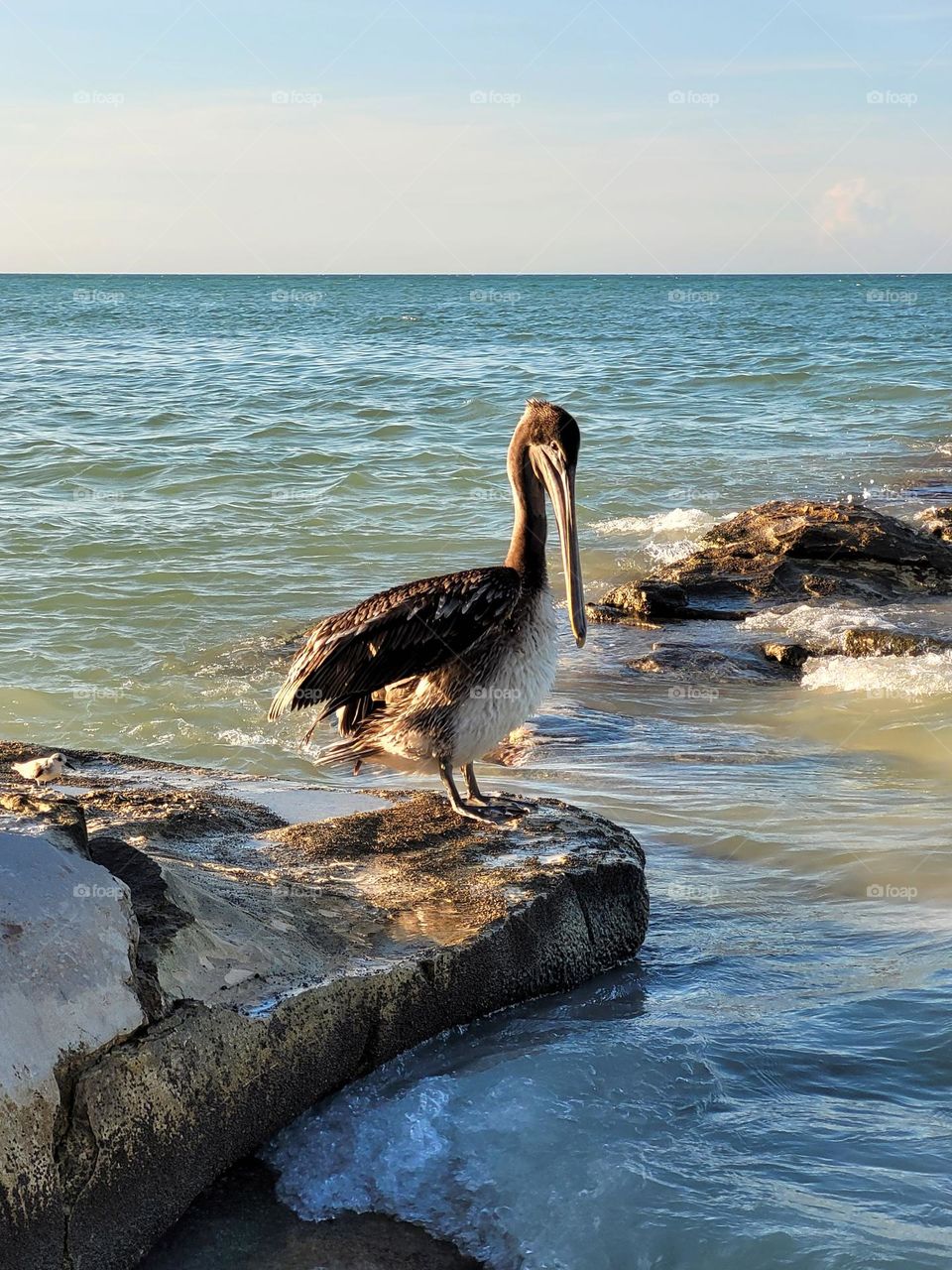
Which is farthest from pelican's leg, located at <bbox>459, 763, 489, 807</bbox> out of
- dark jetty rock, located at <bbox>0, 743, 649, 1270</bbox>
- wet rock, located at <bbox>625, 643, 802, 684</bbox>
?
wet rock, located at <bbox>625, 643, 802, 684</bbox>

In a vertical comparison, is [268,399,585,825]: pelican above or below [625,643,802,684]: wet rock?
above

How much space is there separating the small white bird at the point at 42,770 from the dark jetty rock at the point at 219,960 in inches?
7.7

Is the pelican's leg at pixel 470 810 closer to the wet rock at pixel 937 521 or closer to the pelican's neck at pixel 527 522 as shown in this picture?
the pelican's neck at pixel 527 522

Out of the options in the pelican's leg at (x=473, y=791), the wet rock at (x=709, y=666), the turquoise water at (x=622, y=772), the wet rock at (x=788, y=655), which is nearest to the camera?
the turquoise water at (x=622, y=772)

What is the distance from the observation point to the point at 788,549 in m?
10.0

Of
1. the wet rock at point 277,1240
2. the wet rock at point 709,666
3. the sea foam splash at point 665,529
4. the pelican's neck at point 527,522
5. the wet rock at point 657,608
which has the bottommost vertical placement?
the wet rock at point 277,1240

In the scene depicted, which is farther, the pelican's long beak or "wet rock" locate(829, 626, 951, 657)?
"wet rock" locate(829, 626, 951, 657)

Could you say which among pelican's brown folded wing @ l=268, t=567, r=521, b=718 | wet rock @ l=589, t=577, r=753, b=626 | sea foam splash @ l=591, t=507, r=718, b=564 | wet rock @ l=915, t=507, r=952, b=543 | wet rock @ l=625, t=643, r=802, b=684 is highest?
pelican's brown folded wing @ l=268, t=567, r=521, b=718

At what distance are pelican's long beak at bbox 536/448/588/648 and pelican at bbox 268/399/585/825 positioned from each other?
0.17 feet

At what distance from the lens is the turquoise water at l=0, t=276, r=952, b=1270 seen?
9.82ft

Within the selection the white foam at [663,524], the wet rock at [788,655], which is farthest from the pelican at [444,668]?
the white foam at [663,524]

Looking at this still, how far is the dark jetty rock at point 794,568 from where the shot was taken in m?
9.18

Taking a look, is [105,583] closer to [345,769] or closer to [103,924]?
[345,769]

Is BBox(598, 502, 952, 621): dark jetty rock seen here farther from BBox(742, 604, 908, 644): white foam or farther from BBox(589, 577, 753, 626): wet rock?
BBox(742, 604, 908, 644): white foam
